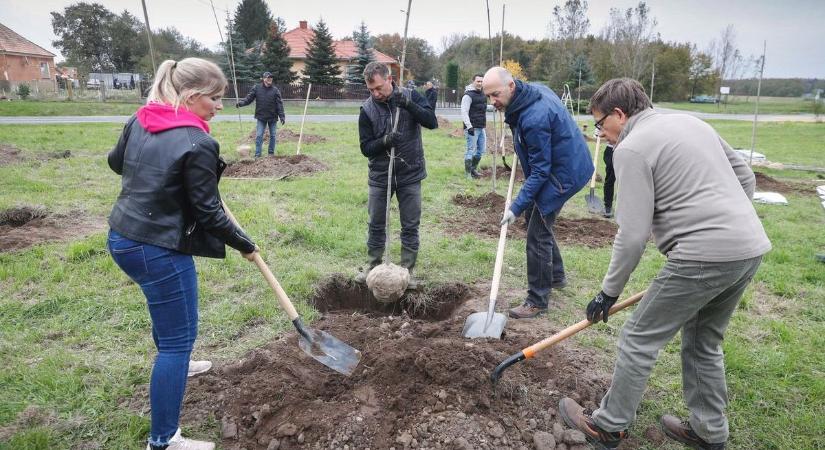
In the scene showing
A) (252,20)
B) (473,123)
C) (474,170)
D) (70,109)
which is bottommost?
(474,170)

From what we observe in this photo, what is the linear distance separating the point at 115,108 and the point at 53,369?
25.3 m

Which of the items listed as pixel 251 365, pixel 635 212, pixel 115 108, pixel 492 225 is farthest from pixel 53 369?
pixel 115 108

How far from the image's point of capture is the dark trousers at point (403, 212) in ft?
16.0

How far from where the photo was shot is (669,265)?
7.91ft

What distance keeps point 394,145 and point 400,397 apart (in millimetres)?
2287

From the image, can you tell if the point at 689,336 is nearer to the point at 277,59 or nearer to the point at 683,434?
the point at 683,434

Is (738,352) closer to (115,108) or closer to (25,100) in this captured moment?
(115,108)

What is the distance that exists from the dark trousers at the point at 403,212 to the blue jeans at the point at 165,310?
2.56 metres

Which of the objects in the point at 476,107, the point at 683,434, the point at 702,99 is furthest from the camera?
the point at 702,99

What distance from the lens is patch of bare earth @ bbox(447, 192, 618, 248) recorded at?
661 centimetres

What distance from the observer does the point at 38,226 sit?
6246 millimetres

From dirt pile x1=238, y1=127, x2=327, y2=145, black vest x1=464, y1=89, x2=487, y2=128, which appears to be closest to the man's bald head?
black vest x1=464, y1=89, x2=487, y2=128

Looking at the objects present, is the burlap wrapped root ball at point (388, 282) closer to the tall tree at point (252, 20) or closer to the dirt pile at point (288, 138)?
the dirt pile at point (288, 138)

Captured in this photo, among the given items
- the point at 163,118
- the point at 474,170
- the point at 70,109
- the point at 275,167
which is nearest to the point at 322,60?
the point at 70,109
